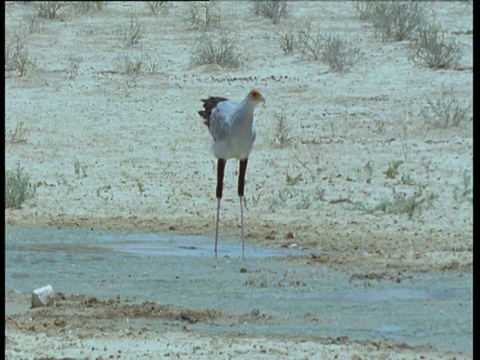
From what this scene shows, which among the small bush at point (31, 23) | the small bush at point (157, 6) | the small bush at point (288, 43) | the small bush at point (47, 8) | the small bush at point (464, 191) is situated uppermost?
the small bush at point (157, 6)

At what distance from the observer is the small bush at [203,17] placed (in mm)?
19469

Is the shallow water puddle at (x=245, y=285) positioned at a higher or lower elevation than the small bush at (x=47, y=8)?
lower

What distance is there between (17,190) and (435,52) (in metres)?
6.82

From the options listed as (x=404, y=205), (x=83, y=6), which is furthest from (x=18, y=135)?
(x=83, y=6)

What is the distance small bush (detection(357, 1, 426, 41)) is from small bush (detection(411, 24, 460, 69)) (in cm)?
92

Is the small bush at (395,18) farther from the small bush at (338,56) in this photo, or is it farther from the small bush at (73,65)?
the small bush at (73,65)

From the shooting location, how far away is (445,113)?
1482 cm

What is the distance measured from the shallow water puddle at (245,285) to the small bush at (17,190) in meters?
0.95

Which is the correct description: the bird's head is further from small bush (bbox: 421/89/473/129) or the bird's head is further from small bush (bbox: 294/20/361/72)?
small bush (bbox: 294/20/361/72)

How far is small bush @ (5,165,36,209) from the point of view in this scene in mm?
11742

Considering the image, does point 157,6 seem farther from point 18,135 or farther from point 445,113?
point 445,113

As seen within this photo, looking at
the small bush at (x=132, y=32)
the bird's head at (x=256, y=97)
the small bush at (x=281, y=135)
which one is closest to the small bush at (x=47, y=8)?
the small bush at (x=132, y=32)

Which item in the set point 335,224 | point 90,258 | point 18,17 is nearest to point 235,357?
point 90,258

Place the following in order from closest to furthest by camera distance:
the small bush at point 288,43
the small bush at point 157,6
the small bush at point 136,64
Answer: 1. the small bush at point 136,64
2. the small bush at point 288,43
3. the small bush at point 157,6
